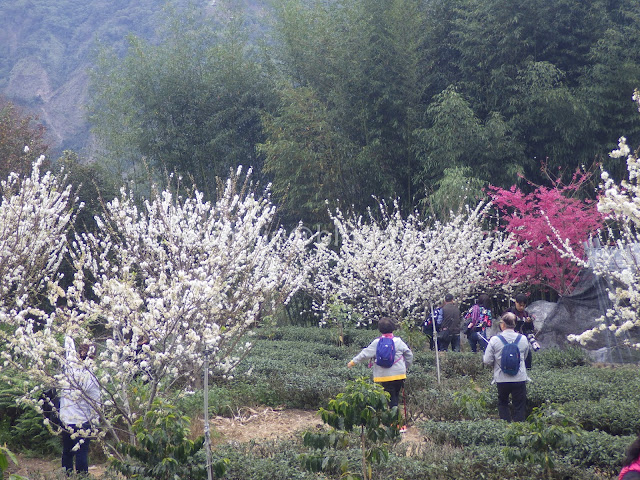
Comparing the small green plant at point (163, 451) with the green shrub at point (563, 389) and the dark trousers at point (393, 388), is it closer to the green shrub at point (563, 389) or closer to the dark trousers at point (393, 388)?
the dark trousers at point (393, 388)

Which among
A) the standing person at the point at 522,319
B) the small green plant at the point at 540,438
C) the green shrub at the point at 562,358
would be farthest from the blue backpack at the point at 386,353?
the green shrub at the point at 562,358

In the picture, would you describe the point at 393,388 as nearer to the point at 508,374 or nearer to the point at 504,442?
the point at 508,374

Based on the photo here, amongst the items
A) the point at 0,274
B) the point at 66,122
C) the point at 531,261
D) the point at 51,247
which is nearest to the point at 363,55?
the point at 531,261

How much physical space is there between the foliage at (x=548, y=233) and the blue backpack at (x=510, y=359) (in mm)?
5930

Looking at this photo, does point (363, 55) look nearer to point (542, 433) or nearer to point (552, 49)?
point (552, 49)

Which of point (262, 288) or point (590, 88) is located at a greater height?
point (590, 88)

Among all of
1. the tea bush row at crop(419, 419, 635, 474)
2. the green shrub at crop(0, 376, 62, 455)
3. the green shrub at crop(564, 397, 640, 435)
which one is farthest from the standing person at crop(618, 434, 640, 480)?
the green shrub at crop(0, 376, 62, 455)

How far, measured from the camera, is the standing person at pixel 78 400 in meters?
4.45

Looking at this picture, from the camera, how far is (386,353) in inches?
233

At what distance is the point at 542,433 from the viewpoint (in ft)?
13.0

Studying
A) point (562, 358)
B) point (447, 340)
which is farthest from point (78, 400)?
point (447, 340)

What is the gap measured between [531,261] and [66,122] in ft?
131

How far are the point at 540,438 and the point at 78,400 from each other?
329 cm

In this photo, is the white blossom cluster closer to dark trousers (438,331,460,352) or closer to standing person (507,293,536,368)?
dark trousers (438,331,460,352)
